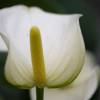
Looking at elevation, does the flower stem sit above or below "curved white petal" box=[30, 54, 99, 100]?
above

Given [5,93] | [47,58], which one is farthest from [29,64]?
[5,93]

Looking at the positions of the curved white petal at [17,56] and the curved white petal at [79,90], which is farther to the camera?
the curved white petal at [79,90]

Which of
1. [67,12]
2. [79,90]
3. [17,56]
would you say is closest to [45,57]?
[17,56]

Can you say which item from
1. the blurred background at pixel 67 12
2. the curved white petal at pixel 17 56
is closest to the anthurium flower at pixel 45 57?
the curved white petal at pixel 17 56

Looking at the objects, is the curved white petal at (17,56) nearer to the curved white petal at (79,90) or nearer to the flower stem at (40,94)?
the flower stem at (40,94)

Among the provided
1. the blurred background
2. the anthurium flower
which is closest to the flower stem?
the anthurium flower

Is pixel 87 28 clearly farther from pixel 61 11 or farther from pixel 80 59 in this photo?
pixel 80 59

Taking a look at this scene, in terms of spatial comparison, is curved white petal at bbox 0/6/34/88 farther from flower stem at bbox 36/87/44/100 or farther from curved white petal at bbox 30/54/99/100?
curved white petal at bbox 30/54/99/100

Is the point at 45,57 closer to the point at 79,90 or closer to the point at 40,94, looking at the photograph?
the point at 40,94
